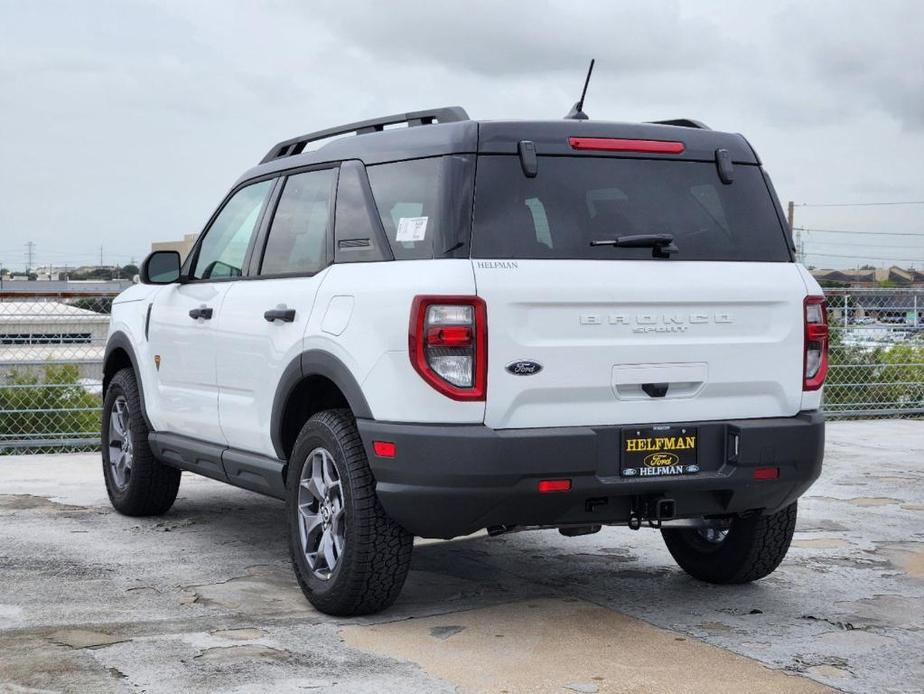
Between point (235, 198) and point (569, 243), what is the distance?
8.12ft

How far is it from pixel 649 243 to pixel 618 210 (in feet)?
0.60

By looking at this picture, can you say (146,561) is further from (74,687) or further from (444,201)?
(444,201)

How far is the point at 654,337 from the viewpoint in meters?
5.12

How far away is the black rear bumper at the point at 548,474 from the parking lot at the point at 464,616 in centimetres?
50

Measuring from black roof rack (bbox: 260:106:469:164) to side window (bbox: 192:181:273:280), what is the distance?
0.76 ft

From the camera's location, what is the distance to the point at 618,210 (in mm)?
5215

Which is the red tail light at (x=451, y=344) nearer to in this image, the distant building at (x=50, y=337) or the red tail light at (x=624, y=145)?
the red tail light at (x=624, y=145)

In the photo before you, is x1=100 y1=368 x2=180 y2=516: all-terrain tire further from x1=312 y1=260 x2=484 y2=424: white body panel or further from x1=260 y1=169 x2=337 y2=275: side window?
x1=312 y1=260 x2=484 y2=424: white body panel

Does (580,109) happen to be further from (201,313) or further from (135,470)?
(135,470)

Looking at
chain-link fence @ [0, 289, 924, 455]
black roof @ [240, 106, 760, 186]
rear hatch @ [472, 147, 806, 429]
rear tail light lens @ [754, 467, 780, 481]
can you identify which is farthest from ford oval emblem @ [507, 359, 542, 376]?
chain-link fence @ [0, 289, 924, 455]

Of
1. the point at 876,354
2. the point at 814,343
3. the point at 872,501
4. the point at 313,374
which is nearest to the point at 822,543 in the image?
the point at 872,501

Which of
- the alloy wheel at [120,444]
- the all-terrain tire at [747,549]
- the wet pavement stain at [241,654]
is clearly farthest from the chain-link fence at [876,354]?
the wet pavement stain at [241,654]

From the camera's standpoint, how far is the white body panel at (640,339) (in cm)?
487

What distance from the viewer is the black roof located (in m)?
5.09
